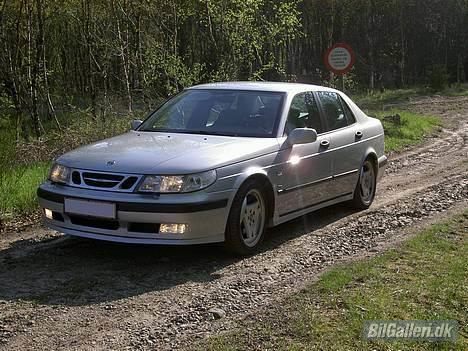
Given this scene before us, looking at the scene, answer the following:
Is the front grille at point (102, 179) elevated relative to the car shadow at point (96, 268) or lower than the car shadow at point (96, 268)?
elevated

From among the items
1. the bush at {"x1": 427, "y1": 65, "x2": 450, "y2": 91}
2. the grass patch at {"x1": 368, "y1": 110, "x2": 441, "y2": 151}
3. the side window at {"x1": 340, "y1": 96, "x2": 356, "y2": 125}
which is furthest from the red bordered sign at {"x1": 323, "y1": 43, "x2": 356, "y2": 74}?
the bush at {"x1": 427, "y1": 65, "x2": 450, "y2": 91}

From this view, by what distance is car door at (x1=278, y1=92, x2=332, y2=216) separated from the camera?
6387 mm

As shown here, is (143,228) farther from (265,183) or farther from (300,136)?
(300,136)

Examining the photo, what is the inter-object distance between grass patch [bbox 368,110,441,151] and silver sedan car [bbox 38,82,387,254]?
21.6 feet

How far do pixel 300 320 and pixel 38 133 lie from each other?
11749 millimetres

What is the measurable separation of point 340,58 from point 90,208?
1067 cm

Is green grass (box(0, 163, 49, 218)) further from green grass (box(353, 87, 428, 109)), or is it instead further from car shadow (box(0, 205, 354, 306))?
green grass (box(353, 87, 428, 109))

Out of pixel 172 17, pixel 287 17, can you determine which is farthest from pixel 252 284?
pixel 172 17

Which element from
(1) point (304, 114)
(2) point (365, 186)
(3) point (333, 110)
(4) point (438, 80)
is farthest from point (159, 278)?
(4) point (438, 80)

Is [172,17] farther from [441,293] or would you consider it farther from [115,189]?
[441,293]

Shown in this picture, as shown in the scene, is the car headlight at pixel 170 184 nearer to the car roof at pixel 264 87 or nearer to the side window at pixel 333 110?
the car roof at pixel 264 87

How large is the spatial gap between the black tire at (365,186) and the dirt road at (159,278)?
5.9 inches

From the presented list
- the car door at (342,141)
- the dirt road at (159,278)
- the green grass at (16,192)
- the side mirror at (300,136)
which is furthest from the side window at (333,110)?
the green grass at (16,192)

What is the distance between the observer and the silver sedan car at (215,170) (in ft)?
17.6
